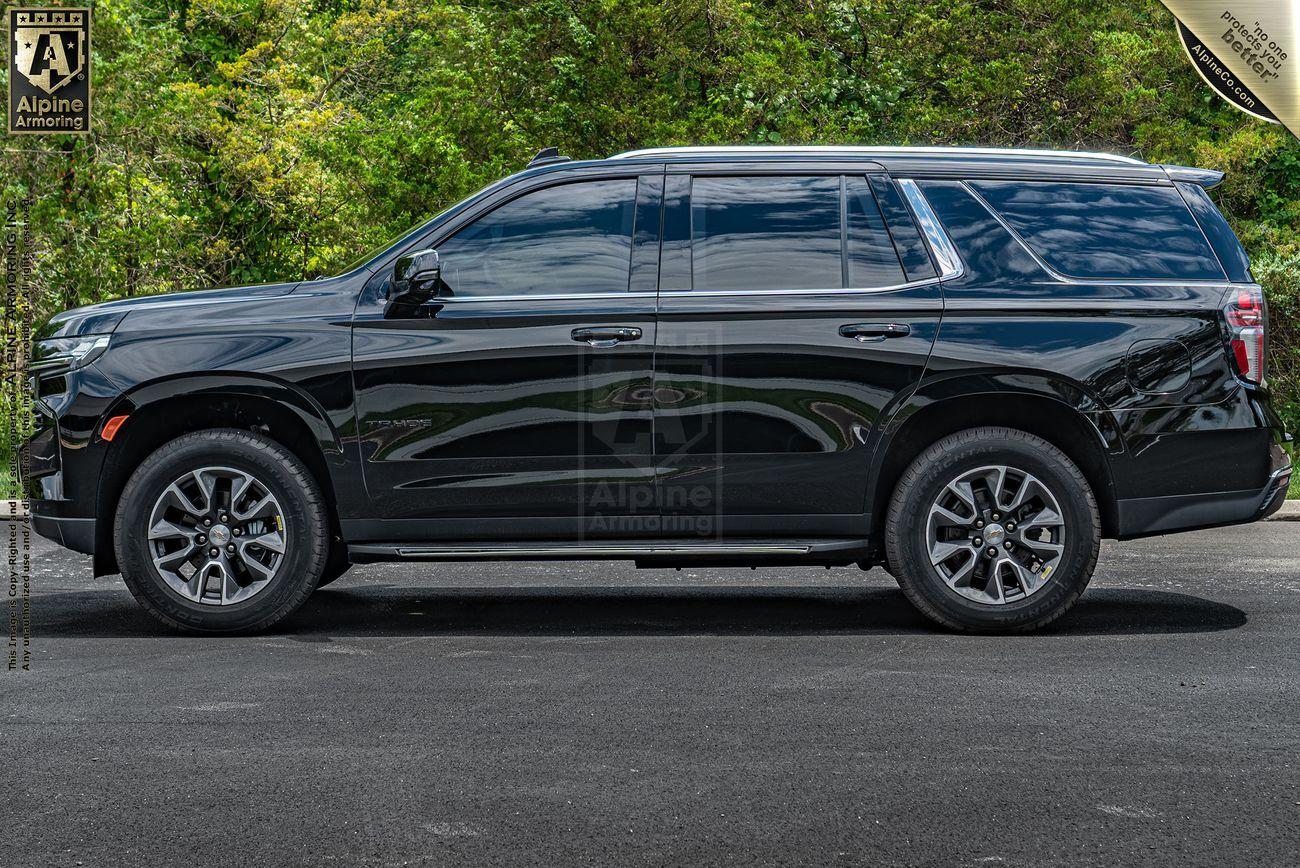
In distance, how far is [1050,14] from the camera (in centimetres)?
2303

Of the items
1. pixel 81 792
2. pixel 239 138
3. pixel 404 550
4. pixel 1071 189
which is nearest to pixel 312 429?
pixel 404 550

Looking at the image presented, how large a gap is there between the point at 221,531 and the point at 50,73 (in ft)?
48.2

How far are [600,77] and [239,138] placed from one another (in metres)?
5.39

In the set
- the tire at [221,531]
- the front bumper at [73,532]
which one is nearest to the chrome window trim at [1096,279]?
the tire at [221,531]

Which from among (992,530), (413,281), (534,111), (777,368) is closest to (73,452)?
(413,281)

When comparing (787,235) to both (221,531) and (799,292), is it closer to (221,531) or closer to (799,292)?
(799,292)

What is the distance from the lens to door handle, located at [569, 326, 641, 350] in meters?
6.67

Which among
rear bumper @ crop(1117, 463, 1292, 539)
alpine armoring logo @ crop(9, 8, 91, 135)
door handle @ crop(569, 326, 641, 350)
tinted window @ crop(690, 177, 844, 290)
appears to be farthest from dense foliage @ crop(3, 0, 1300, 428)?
door handle @ crop(569, 326, 641, 350)

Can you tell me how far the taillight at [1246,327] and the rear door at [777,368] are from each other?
52.4 inches

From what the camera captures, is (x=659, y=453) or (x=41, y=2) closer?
(x=659, y=453)

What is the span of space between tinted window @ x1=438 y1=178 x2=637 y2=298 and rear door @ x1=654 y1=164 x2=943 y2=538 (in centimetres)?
24

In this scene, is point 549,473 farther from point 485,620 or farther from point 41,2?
point 41,2

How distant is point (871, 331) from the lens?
671 centimetres

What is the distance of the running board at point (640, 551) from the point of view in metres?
6.66
